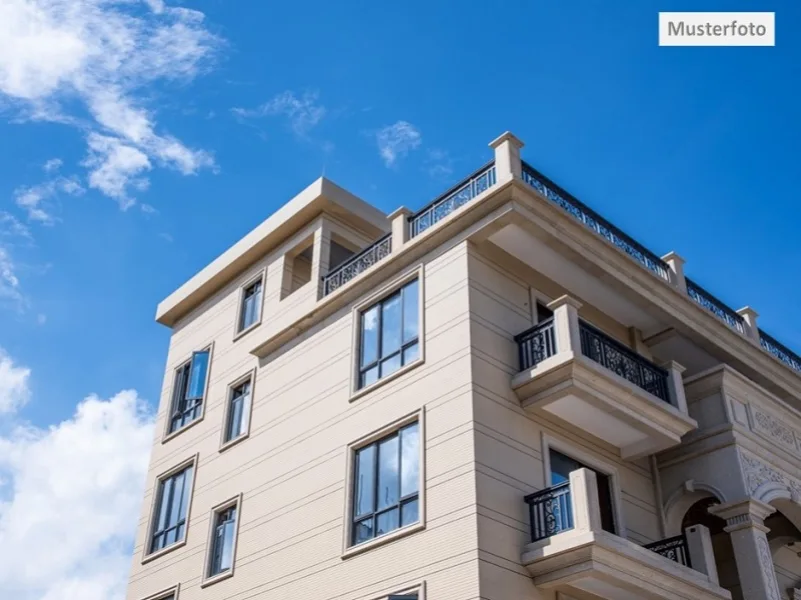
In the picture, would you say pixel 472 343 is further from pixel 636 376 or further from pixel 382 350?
pixel 636 376

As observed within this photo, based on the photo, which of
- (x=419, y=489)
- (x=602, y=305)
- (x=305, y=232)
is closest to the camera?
(x=419, y=489)

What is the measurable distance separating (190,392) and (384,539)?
26.2 feet

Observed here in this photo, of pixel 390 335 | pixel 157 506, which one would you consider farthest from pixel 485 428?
pixel 157 506

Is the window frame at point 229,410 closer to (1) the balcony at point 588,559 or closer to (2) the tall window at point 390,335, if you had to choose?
(2) the tall window at point 390,335

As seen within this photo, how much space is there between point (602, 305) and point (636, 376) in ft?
5.99

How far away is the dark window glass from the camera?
62.4 ft

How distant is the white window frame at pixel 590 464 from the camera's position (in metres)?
13.4

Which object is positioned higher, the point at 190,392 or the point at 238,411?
the point at 190,392

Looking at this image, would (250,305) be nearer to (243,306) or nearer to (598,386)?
(243,306)

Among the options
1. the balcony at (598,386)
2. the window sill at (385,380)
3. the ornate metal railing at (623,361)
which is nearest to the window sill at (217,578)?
the window sill at (385,380)

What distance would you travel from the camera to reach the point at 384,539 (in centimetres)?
1298

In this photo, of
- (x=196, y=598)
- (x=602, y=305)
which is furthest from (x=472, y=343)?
(x=196, y=598)

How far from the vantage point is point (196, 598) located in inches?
637

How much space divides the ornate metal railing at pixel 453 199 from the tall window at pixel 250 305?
4.80 metres
